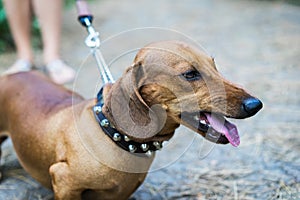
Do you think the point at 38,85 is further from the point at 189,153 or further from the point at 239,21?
the point at 239,21

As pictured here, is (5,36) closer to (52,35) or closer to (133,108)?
(52,35)

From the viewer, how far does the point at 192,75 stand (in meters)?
1.82

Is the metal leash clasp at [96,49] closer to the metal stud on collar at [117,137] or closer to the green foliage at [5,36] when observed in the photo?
the metal stud on collar at [117,137]

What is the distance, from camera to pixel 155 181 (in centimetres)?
263

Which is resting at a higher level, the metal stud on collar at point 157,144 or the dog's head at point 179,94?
the dog's head at point 179,94

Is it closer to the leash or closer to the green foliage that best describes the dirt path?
the leash

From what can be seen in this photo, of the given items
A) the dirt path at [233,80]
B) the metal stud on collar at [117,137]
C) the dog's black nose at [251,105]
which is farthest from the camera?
the dirt path at [233,80]

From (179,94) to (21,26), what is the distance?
2776 millimetres

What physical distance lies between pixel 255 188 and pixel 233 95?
2.99ft

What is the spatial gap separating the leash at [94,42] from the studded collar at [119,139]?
0.61 feet

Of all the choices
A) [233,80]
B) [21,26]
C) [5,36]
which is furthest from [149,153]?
Answer: [5,36]

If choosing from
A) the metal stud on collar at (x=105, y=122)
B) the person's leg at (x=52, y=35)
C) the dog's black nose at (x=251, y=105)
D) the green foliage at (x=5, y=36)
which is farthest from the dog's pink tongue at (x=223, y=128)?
the green foliage at (x=5, y=36)

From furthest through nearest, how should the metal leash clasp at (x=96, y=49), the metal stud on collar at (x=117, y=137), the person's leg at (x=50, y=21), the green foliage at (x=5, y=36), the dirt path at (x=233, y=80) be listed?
1. the green foliage at (x=5, y=36)
2. the person's leg at (x=50, y=21)
3. the dirt path at (x=233, y=80)
4. the metal leash clasp at (x=96, y=49)
5. the metal stud on collar at (x=117, y=137)

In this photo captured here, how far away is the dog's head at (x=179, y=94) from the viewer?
71.1 inches
